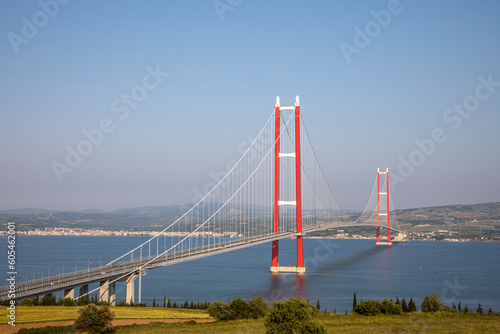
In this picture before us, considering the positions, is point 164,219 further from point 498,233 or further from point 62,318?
point 62,318

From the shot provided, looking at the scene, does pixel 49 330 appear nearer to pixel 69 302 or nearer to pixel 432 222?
pixel 69 302

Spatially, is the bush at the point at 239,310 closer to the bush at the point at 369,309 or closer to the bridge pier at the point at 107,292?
the bush at the point at 369,309

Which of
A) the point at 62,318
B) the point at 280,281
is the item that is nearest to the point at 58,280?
the point at 62,318

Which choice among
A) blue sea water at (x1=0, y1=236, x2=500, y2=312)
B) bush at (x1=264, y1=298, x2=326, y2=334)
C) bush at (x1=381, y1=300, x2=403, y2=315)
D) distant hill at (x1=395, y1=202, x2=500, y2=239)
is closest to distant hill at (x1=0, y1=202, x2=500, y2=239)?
distant hill at (x1=395, y1=202, x2=500, y2=239)

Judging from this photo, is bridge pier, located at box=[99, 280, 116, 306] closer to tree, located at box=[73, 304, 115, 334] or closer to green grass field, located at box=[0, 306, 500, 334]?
green grass field, located at box=[0, 306, 500, 334]

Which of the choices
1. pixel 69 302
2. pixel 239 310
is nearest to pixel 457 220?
pixel 239 310

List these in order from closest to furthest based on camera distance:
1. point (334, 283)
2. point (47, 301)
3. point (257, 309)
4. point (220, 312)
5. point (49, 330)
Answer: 1. point (49, 330)
2. point (220, 312)
3. point (47, 301)
4. point (257, 309)
5. point (334, 283)
